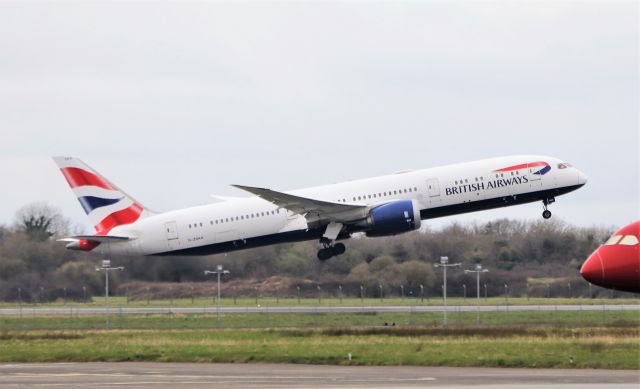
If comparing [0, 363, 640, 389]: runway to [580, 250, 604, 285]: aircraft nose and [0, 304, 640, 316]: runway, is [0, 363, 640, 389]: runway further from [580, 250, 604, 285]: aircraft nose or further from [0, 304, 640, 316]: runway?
[0, 304, 640, 316]: runway

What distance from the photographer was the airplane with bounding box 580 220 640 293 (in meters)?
27.2

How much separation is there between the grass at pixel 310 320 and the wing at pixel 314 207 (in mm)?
4394

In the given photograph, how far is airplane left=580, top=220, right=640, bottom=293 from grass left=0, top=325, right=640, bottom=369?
710 cm

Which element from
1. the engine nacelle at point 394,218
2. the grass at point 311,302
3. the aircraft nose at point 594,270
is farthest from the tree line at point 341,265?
the aircraft nose at point 594,270

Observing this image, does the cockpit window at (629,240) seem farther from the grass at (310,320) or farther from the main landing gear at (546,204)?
the main landing gear at (546,204)

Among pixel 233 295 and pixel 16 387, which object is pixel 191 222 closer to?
pixel 233 295

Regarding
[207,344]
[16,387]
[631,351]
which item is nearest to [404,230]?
[207,344]

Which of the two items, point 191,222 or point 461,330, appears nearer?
point 461,330

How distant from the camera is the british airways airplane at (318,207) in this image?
51.5 meters

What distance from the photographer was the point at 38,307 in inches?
2749

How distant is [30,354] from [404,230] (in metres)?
16.9

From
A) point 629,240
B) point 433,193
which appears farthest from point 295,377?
point 433,193

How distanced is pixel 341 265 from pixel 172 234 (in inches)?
718

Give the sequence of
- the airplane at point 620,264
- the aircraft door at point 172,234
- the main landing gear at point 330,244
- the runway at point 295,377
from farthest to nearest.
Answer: the aircraft door at point 172,234
the main landing gear at point 330,244
the runway at point 295,377
the airplane at point 620,264
